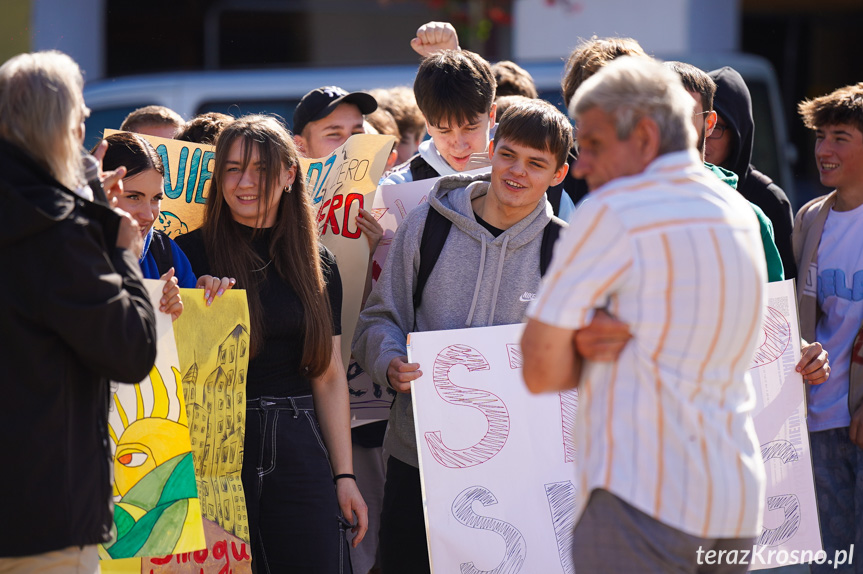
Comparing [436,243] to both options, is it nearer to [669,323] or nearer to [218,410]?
[218,410]

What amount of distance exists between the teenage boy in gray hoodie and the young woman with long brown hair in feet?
0.46

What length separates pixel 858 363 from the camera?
11.8 ft

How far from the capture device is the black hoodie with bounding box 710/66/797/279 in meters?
3.79

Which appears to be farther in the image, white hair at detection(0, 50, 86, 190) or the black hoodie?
the black hoodie

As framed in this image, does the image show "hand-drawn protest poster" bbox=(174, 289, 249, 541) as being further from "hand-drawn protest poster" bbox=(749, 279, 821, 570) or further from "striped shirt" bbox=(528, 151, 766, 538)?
"hand-drawn protest poster" bbox=(749, 279, 821, 570)

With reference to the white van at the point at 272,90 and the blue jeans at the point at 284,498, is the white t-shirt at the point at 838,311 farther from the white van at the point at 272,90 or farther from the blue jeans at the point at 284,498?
the white van at the point at 272,90

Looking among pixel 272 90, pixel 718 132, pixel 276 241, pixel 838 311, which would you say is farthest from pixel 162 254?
pixel 272 90

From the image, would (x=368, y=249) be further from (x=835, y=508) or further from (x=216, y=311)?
(x=835, y=508)

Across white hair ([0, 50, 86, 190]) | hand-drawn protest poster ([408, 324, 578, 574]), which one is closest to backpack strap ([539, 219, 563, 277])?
hand-drawn protest poster ([408, 324, 578, 574])

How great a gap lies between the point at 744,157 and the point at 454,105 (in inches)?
45.9

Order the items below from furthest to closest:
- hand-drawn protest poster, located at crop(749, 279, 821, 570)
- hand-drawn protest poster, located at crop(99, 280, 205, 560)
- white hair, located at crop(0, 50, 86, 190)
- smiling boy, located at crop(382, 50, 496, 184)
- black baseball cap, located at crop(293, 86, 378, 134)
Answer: black baseball cap, located at crop(293, 86, 378, 134), smiling boy, located at crop(382, 50, 496, 184), hand-drawn protest poster, located at crop(749, 279, 821, 570), hand-drawn protest poster, located at crop(99, 280, 205, 560), white hair, located at crop(0, 50, 86, 190)

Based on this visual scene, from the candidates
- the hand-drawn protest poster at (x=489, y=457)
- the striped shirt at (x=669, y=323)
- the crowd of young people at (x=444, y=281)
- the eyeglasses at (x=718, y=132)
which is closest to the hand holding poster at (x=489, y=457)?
the hand-drawn protest poster at (x=489, y=457)

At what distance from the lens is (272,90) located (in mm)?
7215

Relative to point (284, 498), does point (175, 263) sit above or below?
above
